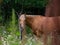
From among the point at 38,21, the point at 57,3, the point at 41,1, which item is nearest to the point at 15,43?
the point at 57,3

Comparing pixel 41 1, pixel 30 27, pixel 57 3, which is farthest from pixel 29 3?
pixel 57 3

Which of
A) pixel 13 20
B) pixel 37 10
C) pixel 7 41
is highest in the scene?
pixel 13 20

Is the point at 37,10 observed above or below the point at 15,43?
below

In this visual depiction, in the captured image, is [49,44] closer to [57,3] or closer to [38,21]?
[57,3]

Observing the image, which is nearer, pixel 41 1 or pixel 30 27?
pixel 30 27

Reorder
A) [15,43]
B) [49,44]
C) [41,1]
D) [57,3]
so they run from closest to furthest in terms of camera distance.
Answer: [49,44]
[15,43]
[57,3]
[41,1]

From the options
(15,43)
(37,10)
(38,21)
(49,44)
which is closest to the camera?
(49,44)

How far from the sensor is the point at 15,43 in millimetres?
1384

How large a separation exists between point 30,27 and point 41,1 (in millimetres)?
3745

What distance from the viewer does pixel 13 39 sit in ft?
4.61

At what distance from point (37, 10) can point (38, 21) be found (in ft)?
15.8

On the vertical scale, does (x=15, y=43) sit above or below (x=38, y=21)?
above

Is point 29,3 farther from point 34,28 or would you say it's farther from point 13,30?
point 13,30

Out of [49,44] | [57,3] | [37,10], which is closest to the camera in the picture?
[49,44]
